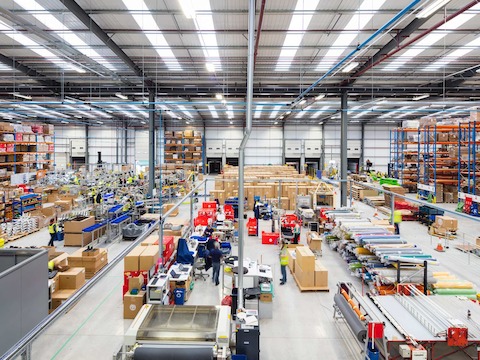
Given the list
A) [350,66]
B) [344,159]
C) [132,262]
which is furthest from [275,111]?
[132,262]

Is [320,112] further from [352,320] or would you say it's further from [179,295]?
[352,320]

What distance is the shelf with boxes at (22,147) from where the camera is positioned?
1446cm

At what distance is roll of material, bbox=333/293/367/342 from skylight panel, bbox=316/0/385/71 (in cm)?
690

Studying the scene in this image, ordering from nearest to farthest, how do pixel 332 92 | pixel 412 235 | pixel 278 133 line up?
1. pixel 412 235
2. pixel 332 92
3. pixel 278 133

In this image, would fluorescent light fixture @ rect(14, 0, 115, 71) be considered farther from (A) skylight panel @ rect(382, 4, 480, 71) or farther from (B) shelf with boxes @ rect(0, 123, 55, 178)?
(A) skylight panel @ rect(382, 4, 480, 71)

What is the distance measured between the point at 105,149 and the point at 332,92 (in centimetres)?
2484

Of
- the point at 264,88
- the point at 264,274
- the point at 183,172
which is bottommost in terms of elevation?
the point at 264,274

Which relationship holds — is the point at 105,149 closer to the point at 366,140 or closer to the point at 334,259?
the point at 366,140

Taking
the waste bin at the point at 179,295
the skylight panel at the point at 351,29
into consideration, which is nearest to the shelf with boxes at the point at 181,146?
the skylight panel at the point at 351,29

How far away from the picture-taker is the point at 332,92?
15508 millimetres

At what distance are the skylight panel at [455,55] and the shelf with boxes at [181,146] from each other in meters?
13.0

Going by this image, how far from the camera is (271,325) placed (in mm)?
6004

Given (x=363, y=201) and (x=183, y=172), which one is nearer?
(x=363, y=201)

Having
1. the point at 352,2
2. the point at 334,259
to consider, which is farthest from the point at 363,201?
the point at 352,2
